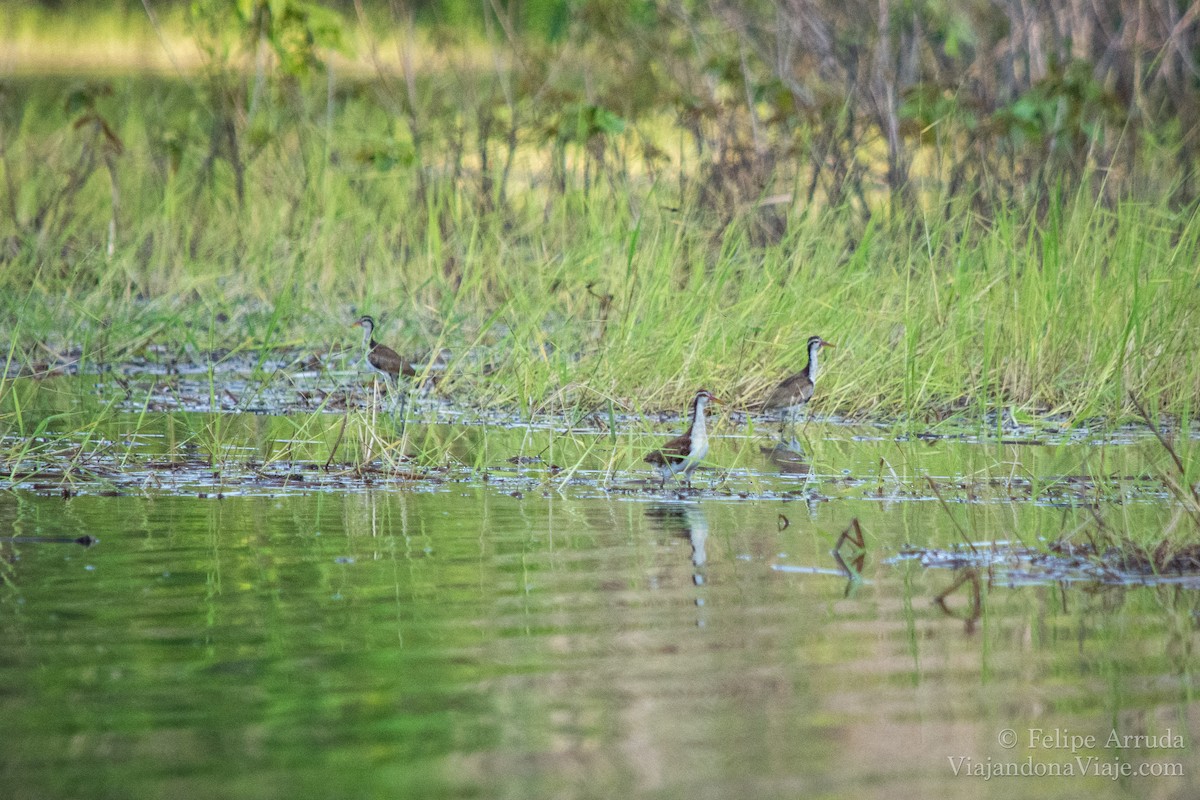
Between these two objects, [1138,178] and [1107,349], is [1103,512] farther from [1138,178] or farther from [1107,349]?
[1138,178]

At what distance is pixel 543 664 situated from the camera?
3.68 metres

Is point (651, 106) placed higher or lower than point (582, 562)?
higher

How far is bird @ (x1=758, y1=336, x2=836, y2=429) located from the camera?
26.7 feet

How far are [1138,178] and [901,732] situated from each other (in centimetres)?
826

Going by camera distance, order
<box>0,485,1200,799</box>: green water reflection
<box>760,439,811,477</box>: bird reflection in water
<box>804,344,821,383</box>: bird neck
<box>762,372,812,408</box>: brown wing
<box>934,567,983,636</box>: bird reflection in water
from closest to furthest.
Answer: <box>0,485,1200,799</box>: green water reflection, <box>934,567,983,636</box>: bird reflection in water, <box>760,439,811,477</box>: bird reflection in water, <box>762,372,812,408</box>: brown wing, <box>804,344,821,383</box>: bird neck

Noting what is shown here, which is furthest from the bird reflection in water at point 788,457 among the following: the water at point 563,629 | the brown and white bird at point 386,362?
the brown and white bird at point 386,362

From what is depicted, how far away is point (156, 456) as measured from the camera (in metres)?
6.64

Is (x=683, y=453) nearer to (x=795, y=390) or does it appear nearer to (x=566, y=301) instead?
(x=795, y=390)

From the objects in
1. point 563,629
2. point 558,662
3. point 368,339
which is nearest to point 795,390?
point 368,339

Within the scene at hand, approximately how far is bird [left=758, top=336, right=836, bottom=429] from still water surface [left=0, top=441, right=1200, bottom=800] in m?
2.52

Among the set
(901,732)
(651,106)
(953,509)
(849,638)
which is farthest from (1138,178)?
(901,732)

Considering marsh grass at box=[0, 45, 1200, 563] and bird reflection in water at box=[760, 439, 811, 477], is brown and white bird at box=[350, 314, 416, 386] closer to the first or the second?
marsh grass at box=[0, 45, 1200, 563]

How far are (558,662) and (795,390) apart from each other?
4570mm

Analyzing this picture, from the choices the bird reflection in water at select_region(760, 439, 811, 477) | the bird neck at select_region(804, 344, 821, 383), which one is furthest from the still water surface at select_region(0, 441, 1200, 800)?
the bird neck at select_region(804, 344, 821, 383)
